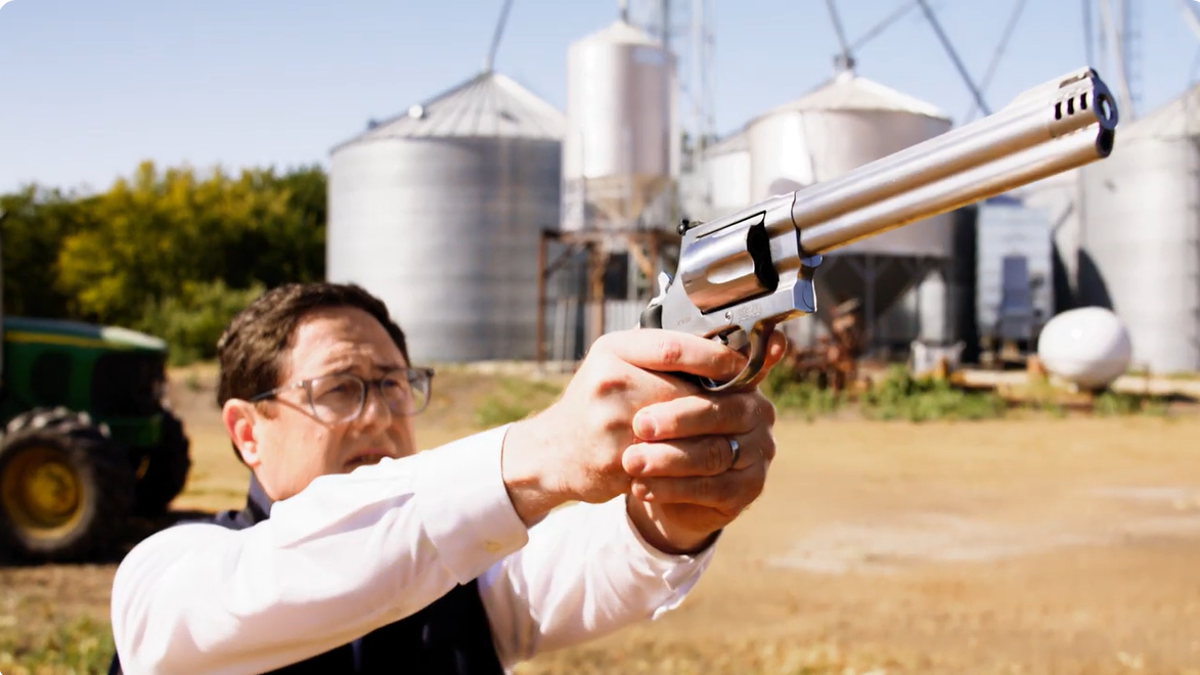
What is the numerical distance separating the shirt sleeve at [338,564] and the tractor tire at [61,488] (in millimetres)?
7324

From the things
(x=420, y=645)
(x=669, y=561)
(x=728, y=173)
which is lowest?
(x=420, y=645)

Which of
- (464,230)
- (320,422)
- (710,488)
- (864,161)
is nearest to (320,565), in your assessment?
(710,488)

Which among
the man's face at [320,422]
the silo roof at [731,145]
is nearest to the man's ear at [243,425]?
the man's face at [320,422]

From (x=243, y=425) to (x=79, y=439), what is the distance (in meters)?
6.82

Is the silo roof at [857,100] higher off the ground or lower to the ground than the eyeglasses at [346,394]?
higher

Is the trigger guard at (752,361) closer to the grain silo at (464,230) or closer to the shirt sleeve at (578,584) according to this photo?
the shirt sleeve at (578,584)

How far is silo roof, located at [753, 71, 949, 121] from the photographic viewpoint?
86.3 ft

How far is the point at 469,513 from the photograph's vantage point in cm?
180

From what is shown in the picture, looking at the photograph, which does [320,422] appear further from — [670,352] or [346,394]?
[670,352]

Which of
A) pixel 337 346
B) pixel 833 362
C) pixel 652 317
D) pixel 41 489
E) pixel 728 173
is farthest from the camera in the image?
pixel 728 173

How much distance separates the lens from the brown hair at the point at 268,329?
8.71ft

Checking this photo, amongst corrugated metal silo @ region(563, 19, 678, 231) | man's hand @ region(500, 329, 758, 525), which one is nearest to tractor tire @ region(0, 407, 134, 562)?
man's hand @ region(500, 329, 758, 525)

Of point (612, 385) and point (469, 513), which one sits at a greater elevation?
point (612, 385)

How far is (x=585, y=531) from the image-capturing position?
2.55 metres
